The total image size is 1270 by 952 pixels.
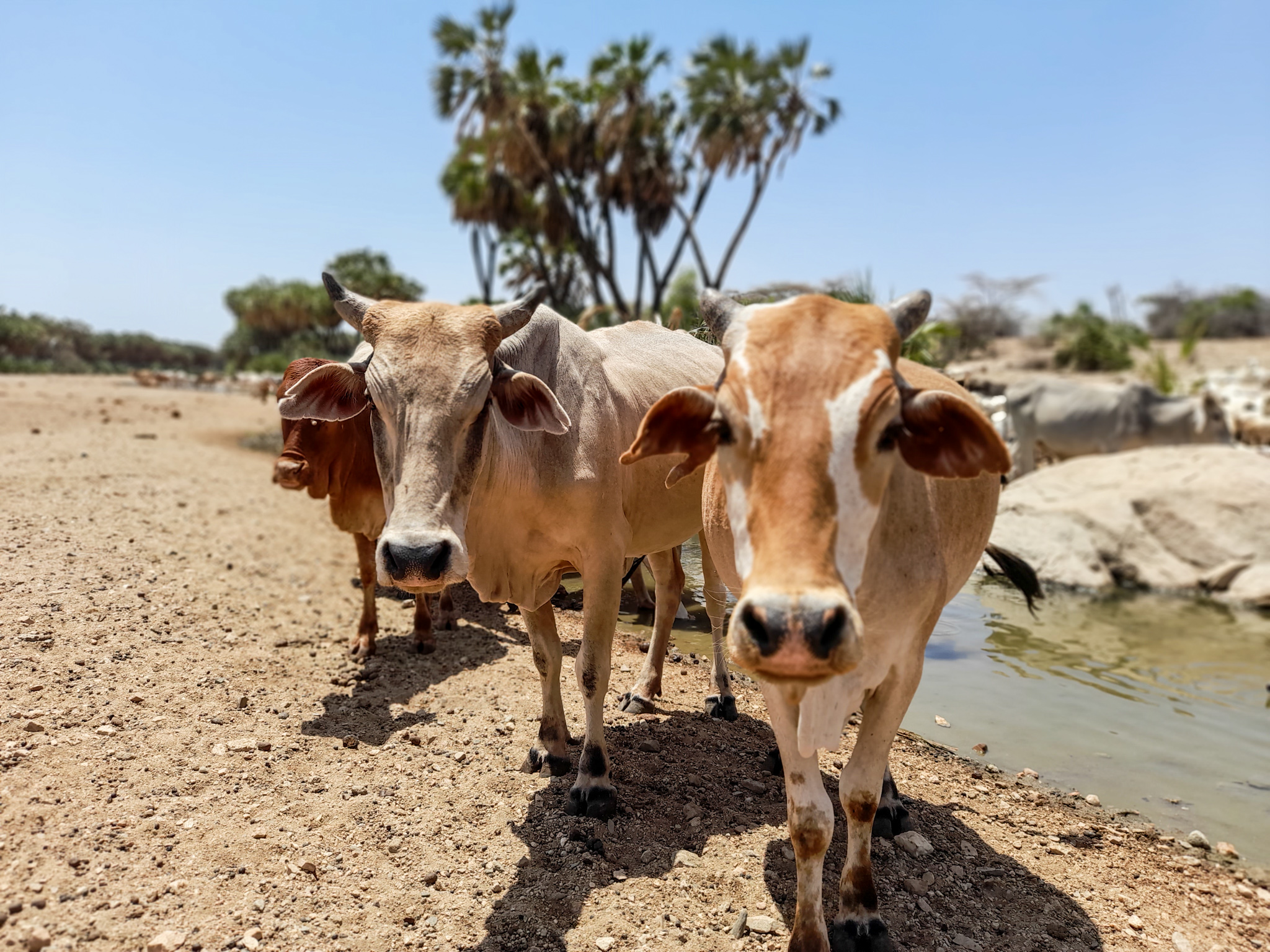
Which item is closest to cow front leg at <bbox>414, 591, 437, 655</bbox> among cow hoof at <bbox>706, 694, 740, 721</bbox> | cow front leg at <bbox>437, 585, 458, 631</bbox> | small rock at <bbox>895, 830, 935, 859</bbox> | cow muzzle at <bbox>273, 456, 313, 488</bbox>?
cow front leg at <bbox>437, 585, 458, 631</bbox>

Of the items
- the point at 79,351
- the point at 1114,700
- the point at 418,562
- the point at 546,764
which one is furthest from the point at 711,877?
the point at 79,351

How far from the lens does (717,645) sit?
5.57 meters

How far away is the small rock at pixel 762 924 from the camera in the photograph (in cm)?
320

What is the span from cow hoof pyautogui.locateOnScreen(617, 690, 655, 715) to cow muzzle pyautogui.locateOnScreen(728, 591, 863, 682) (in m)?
3.27

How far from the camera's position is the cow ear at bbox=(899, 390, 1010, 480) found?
242 cm

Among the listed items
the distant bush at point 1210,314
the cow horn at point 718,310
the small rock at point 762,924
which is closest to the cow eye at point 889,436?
the cow horn at point 718,310

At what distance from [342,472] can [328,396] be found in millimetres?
2279

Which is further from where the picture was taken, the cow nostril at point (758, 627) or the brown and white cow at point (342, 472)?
the brown and white cow at point (342, 472)

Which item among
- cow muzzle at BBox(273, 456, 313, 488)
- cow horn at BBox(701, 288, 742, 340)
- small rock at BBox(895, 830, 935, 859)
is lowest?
small rock at BBox(895, 830, 935, 859)

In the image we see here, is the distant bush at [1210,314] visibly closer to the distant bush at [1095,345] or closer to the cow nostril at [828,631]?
the distant bush at [1095,345]

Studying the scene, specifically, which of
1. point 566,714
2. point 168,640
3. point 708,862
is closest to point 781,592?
point 708,862

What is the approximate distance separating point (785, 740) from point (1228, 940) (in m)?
2.17

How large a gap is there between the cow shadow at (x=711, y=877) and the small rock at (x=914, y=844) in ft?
0.09

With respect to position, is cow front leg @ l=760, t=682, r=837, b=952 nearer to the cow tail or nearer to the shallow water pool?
the shallow water pool
